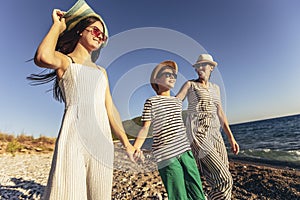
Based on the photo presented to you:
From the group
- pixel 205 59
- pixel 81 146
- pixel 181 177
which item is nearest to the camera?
pixel 81 146

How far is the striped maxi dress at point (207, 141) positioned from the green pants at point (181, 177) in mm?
214

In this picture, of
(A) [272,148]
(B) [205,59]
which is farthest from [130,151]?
(A) [272,148]

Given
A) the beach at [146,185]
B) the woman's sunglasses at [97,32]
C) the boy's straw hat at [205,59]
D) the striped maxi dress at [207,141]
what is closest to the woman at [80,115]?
the woman's sunglasses at [97,32]

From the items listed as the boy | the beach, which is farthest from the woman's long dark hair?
the beach

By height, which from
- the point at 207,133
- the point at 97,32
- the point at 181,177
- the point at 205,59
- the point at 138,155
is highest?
the point at 205,59

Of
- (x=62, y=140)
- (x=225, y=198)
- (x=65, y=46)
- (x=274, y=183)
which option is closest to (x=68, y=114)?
(x=62, y=140)

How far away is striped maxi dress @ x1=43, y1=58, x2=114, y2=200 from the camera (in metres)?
0.84

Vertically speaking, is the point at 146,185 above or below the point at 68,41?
below

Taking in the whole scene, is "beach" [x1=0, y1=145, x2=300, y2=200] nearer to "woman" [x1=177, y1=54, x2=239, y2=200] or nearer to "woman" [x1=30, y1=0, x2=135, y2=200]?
"woman" [x1=177, y1=54, x2=239, y2=200]

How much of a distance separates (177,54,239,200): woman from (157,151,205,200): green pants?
0.22 meters

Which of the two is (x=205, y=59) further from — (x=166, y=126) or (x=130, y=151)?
(x=130, y=151)

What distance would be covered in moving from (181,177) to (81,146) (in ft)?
2.38

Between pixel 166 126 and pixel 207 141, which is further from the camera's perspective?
pixel 207 141

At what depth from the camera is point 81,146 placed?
0.88 m
